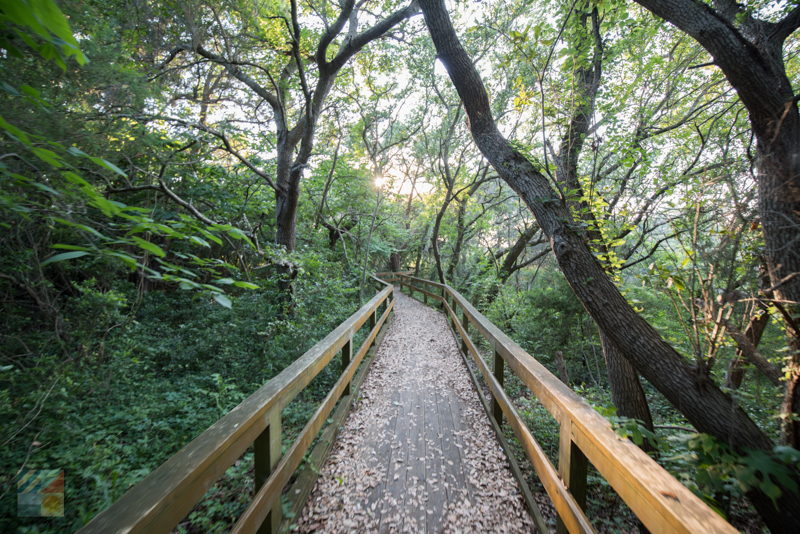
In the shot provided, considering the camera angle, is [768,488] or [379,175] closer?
[768,488]

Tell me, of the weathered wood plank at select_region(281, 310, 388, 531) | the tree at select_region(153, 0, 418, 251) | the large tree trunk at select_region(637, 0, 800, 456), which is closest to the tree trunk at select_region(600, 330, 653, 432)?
the large tree trunk at select_region(637, 0, 800, 456)

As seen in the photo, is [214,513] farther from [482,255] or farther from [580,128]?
[482,255]

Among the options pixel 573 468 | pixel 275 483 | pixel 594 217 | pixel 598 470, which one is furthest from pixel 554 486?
pixel 594 217

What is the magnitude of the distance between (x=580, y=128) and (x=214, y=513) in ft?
18.5

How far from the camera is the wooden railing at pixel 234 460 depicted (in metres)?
0.93

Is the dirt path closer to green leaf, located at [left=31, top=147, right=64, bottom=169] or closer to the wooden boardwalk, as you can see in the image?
the wooden boardwalk

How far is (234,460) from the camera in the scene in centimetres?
130

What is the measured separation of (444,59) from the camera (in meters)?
3.76

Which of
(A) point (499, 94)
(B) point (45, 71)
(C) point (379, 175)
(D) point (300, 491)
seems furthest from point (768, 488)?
(C) point (379, 175)

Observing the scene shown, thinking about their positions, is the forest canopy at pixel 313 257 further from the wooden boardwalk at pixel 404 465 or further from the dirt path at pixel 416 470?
the dirt path at pixel 416 470

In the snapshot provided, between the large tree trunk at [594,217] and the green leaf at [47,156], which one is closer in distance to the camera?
the green leaf at [47,156]

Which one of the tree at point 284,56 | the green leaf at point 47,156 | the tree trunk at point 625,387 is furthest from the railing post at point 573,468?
the tree at point 284,56

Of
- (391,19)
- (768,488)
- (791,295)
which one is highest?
(391,19)

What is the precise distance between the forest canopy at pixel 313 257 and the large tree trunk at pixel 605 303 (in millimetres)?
21
